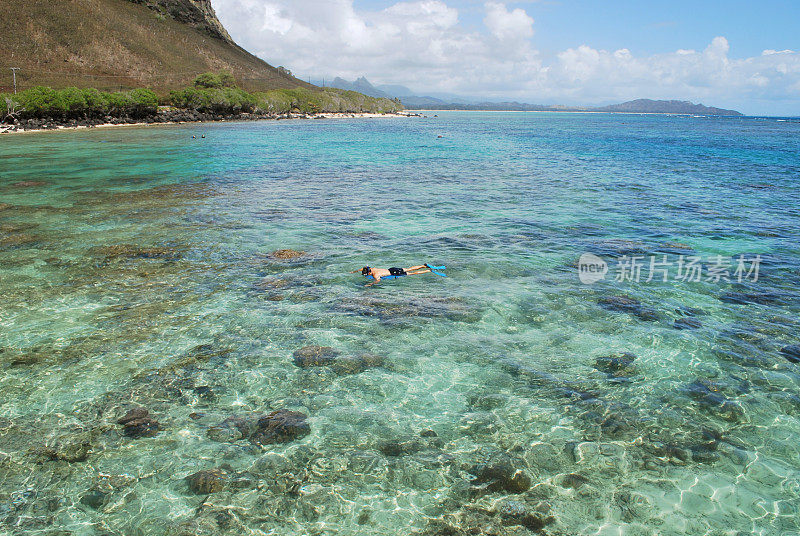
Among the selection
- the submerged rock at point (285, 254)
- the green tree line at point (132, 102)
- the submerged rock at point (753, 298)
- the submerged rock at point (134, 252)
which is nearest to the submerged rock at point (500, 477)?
the submerged rock at point (753, 298)

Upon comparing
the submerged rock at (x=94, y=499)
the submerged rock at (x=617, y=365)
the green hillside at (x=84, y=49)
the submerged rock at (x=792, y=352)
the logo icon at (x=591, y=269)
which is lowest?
the submerged rock at (x=94, y=499)

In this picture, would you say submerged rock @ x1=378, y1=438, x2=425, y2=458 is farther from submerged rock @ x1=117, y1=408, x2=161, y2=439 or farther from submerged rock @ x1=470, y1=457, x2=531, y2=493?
submerged rock @ x1=117, y1=408, x2=161, y2=439

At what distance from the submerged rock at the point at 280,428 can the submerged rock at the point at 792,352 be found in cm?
1114

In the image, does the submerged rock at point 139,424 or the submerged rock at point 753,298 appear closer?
the submerged rock at point 139,424

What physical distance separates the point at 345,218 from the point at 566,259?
453 inches

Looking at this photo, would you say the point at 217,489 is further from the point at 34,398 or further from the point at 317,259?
the point at 317,259

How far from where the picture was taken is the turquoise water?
7113 millimetres

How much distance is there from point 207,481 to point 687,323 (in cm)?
1229

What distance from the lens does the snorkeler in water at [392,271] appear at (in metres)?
15.5

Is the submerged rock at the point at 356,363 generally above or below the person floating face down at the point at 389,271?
below

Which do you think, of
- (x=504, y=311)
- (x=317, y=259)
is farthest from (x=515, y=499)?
(x=317, y=259)

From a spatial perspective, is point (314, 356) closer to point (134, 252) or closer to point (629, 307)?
point (629, 307)

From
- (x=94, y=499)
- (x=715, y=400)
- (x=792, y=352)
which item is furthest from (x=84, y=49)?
(x=792, y=352)

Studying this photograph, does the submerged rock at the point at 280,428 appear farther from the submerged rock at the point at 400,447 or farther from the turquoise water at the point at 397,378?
the submerged rock at the point at 400,447
